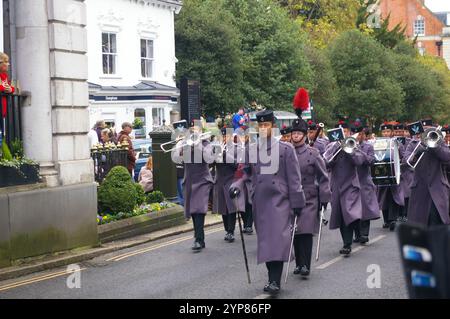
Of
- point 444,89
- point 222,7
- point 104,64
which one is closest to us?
point 104,64

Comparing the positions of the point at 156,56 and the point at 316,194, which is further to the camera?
the point at 156,56

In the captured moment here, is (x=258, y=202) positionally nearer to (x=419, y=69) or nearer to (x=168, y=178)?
(x=168, y=178)

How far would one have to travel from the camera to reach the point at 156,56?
3800cm

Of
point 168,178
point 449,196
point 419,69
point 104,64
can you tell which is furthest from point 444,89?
point 449,196

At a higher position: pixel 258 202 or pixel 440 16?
pixel 440 16

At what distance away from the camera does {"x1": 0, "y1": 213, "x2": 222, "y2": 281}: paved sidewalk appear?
1140cm

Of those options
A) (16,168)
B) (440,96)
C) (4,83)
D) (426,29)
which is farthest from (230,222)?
(426,29)

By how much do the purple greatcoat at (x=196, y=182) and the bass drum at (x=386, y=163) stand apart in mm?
3278

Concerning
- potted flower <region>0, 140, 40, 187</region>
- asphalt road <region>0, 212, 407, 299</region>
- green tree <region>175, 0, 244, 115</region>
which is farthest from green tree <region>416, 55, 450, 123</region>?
potted flower <region>0, 140, 40, 187</region>

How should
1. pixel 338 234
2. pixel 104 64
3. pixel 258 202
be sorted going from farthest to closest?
pixel 104 64, pixel 338 234, pixel 258 202

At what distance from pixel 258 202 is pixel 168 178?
26.6 ft

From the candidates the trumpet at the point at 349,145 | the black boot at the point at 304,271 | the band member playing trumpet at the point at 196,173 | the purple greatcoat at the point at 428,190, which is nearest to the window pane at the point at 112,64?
the band member playing trumpet at the point at 196,173

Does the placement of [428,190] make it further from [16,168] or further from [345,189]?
[16,168]

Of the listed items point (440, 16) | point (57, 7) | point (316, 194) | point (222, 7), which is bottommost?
point (316, 194)
